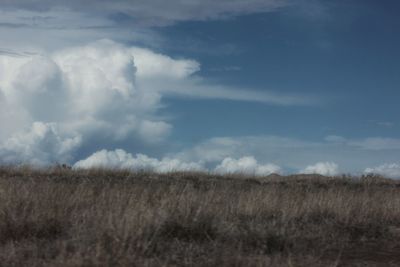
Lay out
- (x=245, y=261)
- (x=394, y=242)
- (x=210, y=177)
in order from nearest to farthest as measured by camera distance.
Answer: (x=245, y=261)
(x=394, y=242)
(x=210, y=177)

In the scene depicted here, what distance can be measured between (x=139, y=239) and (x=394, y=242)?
20.4 feet

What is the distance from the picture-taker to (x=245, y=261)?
26.6 feet

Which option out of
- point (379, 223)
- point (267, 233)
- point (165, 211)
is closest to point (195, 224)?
point (165, 211)

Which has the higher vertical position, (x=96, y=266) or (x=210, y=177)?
(x=210, y=177)

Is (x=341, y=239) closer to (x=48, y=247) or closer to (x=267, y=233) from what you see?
(x=267, y=233)

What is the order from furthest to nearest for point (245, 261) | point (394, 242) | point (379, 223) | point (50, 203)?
point (379, 223) < point (394, 242) < point (50, 203) < point (245, 261)

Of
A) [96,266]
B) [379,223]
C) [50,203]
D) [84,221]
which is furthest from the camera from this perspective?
[379,223]

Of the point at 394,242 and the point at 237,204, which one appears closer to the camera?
the point at 394,242

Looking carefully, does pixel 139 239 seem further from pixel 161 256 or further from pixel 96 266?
pixel 96 266

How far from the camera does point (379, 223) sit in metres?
13.9

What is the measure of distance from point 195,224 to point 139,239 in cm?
215

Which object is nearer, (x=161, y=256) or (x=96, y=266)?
(x=96, y=266)

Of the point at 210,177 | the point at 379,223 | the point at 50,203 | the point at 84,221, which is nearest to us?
the point at 84,221

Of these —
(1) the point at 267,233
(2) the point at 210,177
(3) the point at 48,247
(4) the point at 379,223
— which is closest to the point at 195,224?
(1) the point at 267,233
